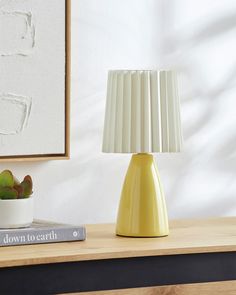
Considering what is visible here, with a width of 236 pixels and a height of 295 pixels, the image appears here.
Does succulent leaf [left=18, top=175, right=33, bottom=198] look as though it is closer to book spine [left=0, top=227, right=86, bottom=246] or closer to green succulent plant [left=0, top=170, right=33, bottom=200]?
green succulent plant [left=0, top=170, right=33, bottom=200]

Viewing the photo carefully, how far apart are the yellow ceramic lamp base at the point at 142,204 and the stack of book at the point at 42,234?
6.5 inches

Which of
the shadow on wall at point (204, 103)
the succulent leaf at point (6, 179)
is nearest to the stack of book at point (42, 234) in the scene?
the succulent leaf at point (6, 179)

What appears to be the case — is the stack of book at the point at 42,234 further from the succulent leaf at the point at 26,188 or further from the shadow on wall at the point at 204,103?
the shadow on wall at the point at 204,103

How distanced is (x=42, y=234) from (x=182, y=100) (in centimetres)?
81

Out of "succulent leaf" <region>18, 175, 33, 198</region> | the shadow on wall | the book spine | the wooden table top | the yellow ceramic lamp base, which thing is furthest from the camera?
the shadow on wall

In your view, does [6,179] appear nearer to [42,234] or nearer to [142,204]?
[42,234]

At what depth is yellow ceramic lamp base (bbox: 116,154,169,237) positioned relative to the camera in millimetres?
2316

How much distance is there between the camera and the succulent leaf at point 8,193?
2.18 m

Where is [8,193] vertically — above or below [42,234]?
above

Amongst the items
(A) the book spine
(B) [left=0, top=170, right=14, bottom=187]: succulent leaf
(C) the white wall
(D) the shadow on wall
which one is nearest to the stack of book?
(A) the book spine

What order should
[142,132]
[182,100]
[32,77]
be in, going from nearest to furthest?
[142,132] < [32,77] < [182,100]

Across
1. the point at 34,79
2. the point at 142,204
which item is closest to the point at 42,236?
the point at 142,204

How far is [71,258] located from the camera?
2.00 m

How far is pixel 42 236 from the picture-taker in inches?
84.6
